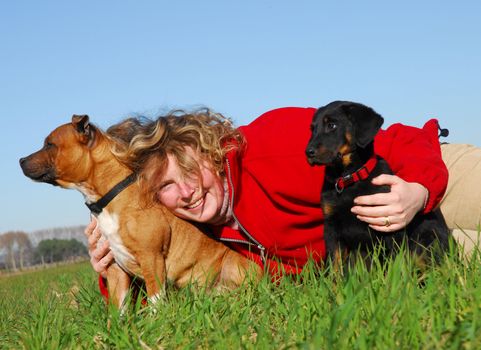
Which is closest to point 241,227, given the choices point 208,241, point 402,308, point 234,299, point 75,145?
point 208,241

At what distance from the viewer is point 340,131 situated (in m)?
4.18

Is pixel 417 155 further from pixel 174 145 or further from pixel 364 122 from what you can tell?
pixel 174 145

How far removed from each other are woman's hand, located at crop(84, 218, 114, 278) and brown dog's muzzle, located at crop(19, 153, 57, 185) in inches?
26.9

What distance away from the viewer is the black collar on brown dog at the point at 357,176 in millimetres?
4176

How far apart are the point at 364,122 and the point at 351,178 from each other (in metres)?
0.44

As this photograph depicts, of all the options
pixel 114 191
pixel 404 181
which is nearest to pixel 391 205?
pixel 404 181

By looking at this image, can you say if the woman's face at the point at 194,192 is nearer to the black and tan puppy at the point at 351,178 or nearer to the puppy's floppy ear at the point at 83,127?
the puppy's floppy ear at the point at 83,127

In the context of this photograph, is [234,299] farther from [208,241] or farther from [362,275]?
[208,241]

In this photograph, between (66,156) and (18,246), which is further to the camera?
(18,246)

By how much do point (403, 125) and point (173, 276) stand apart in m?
2.58

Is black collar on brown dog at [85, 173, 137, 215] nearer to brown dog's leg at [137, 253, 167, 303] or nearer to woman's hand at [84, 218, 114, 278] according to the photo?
woman's hand at [84, 218, 114, 278]

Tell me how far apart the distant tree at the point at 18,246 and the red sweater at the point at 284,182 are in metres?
111

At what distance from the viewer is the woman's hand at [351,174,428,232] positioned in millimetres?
4005

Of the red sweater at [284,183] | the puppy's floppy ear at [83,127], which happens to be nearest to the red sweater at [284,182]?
the red sweater at [284,183]
